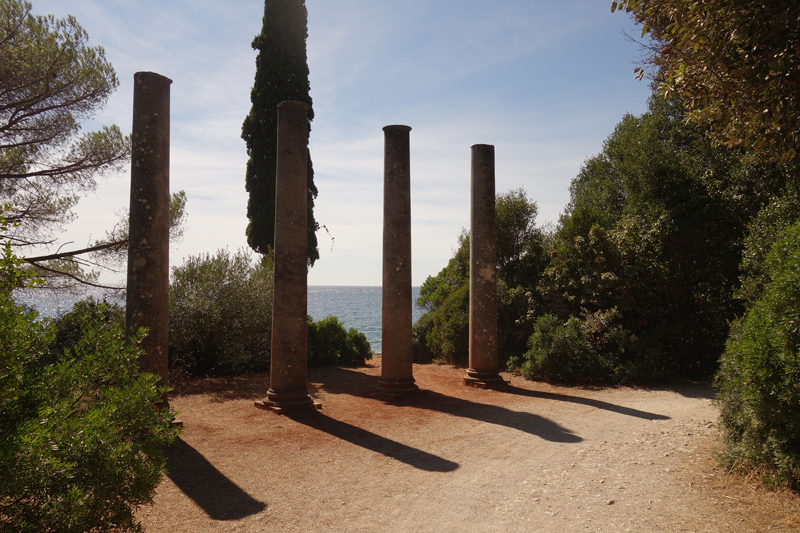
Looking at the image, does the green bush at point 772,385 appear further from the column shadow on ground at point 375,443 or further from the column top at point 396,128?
the column top at point 396,128

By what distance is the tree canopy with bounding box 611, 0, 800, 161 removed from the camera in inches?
208

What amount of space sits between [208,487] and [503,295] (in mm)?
13607

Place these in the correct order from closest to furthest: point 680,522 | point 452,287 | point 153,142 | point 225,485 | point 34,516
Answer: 1. point 34,516
2. point 680,522
3. point 225,485
4. point 153,142
5. point 452,287

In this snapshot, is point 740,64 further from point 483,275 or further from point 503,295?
point 503,295

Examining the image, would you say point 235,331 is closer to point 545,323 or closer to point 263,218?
point 263,218

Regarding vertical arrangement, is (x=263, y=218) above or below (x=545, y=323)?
above

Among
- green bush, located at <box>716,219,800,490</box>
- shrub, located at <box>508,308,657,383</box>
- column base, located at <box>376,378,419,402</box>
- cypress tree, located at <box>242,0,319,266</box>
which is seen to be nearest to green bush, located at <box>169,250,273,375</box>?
cypress tree, located at <box>242,0,319,266</box>

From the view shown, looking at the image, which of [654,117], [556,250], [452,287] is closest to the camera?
[556,250]

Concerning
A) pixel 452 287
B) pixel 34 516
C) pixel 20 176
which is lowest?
pixel 34 516

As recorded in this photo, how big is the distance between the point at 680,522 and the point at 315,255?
17.7 metres

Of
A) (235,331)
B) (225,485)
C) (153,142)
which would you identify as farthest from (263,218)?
(225,485)

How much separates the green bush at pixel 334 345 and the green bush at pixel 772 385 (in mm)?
12507

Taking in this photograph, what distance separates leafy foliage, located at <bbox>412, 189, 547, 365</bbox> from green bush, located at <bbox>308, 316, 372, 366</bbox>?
9.04 ft

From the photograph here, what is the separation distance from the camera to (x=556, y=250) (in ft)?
54.9
